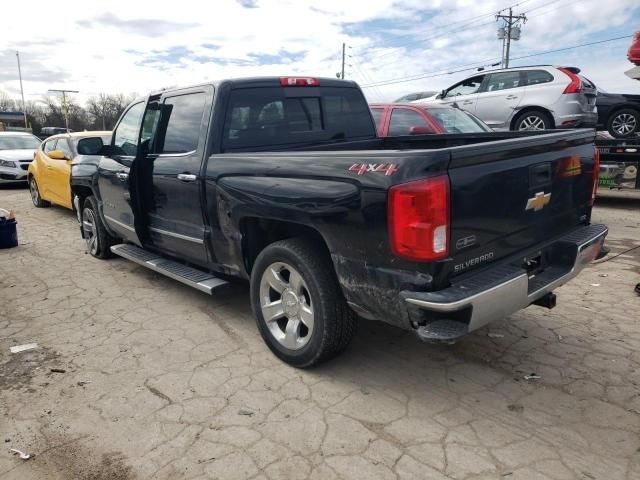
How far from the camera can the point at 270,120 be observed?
4109mm

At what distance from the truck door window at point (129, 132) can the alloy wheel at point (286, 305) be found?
2260 mm

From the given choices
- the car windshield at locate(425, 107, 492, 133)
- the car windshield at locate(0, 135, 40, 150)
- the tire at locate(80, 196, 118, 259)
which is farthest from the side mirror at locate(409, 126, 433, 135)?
the car windshield at locate(0, 135, 40, 150)

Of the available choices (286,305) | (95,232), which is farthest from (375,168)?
(95,232)

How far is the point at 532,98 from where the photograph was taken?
986cm

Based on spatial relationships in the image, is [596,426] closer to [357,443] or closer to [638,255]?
[357,443]

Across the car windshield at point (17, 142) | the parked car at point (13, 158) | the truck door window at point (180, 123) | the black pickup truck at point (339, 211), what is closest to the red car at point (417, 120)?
the black pickup truck at point (339, 211)

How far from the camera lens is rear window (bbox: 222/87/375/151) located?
13.0 feet

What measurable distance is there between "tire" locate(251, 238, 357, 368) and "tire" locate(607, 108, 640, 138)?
9758mm

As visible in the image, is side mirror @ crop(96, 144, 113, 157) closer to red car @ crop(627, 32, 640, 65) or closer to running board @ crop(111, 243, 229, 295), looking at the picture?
running board @ crop(111, 243, 229, 295)

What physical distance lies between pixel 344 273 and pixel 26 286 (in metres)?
4.10

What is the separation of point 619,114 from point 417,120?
5661 millimetres

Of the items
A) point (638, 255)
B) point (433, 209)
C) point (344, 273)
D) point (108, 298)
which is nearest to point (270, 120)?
point (344, 273)

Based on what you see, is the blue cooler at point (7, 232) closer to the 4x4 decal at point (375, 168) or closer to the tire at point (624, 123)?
the 4x4 decal at point (375, 168)

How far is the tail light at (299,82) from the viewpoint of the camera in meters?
4.23
